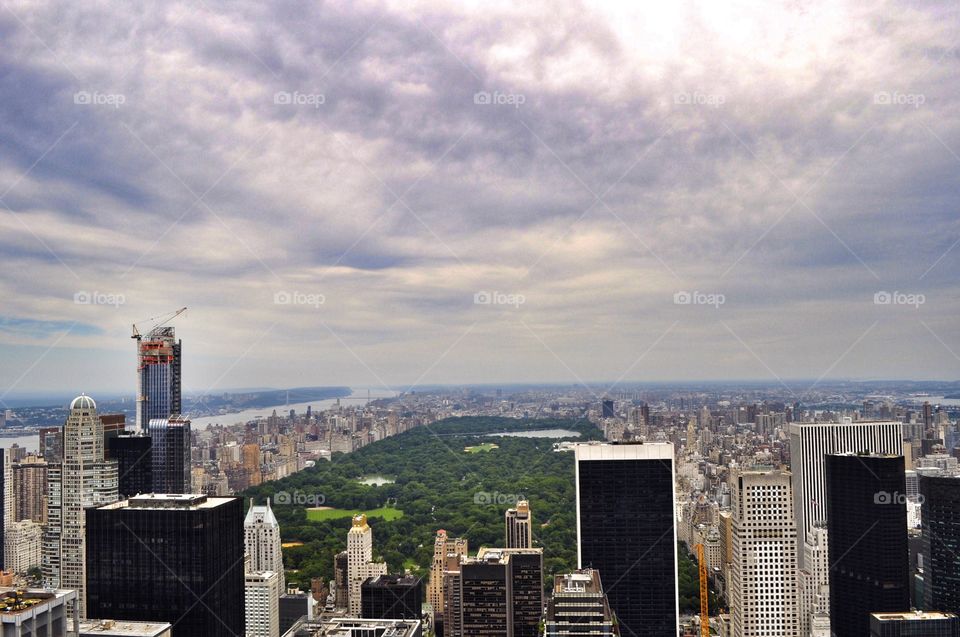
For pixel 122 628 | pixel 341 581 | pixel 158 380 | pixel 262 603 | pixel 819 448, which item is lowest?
pixel 341 581

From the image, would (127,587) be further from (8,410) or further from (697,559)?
(697,559)

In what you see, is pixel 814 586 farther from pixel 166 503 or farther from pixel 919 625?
pixel 166 503

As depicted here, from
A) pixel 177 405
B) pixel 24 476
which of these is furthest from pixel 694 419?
pixel 24 476

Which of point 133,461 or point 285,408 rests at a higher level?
point 285,408

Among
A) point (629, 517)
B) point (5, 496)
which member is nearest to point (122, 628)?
point (5, 496)

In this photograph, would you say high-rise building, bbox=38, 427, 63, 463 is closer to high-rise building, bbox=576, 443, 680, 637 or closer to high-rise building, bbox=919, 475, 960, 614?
high-rise building, bbox=576, 443, 680, 637

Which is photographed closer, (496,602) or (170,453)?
(496,602)
